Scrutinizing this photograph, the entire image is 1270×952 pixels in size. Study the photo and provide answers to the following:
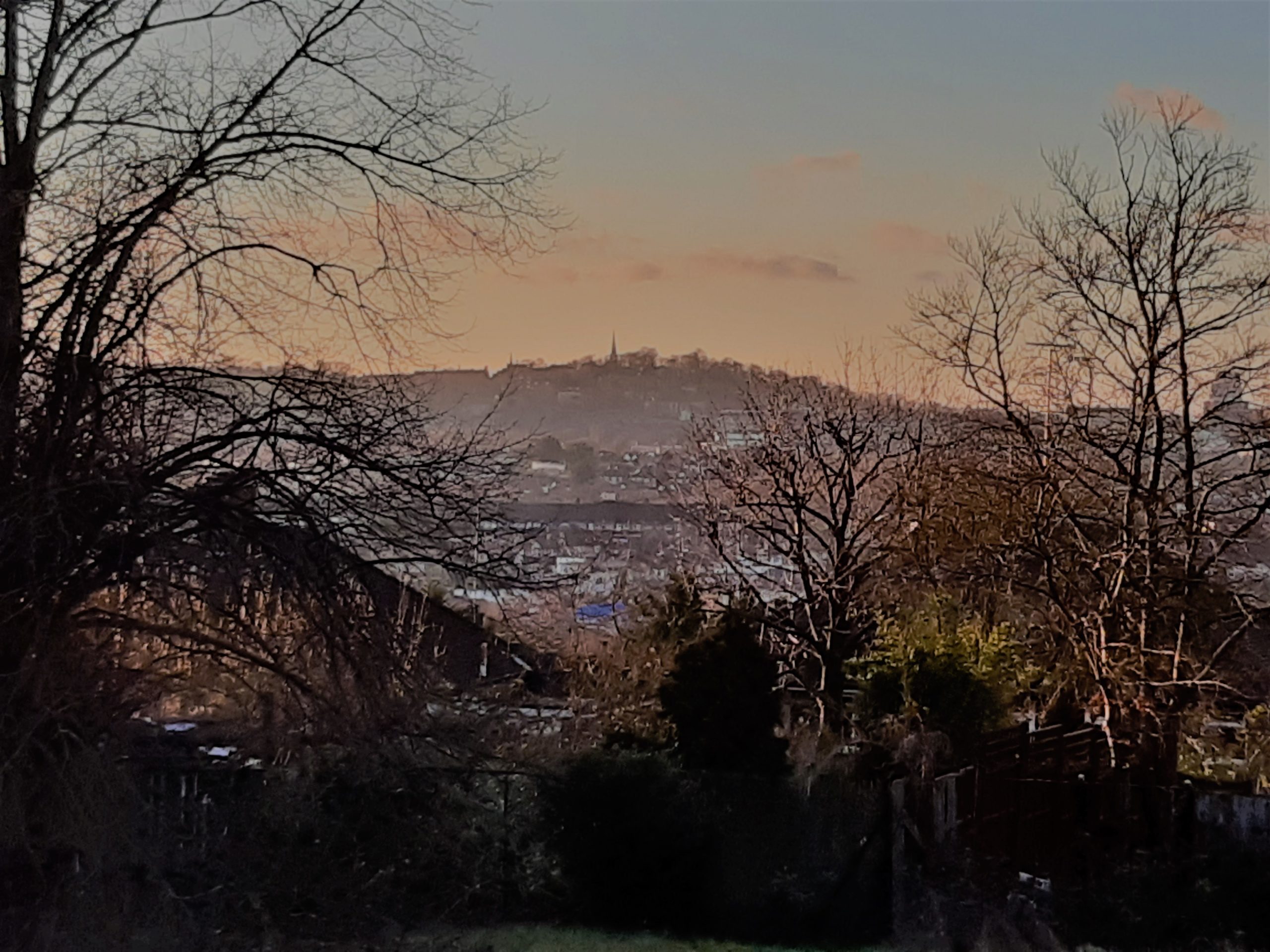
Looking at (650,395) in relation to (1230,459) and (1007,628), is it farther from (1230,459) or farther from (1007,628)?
(1230,459)

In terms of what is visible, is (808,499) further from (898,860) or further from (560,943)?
(560,943)

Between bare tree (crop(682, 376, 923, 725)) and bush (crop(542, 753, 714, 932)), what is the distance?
2.08 meters

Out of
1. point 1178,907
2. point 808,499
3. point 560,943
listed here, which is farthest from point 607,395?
point 1178,907

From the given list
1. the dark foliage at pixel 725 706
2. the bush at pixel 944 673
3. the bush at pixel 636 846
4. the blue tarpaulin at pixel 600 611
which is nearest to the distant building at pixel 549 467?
the blue tarpaulin at pixel 600 611

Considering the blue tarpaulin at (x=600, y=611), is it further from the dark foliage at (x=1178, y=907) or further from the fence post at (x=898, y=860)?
the dark foliage at (x=1178, y=907)

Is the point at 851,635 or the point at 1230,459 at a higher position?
the point at 1230,459

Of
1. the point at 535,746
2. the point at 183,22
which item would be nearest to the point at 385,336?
the point at 183,22

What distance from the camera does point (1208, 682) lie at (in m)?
7.34

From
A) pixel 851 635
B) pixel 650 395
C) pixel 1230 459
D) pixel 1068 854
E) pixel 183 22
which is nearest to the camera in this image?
pixel 183 22

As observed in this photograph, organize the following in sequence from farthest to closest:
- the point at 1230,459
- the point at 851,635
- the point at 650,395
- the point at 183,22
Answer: the point at 650,395
the point at 851,635
the point at 1230,459
the point at 183,22

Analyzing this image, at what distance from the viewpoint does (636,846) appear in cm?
655

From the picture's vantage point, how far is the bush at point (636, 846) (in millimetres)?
6512

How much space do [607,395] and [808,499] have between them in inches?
67.2

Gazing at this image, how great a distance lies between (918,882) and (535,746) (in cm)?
220
